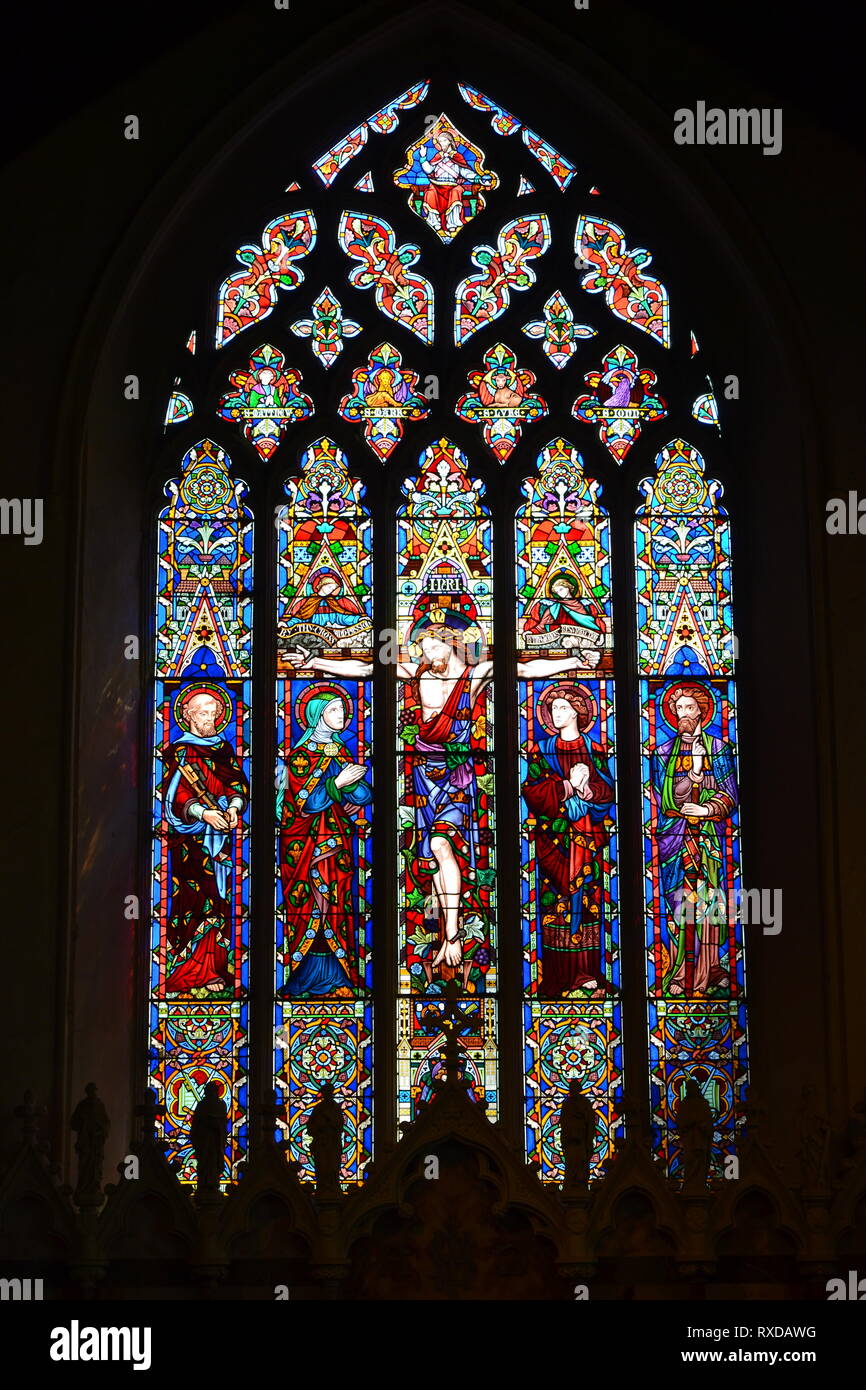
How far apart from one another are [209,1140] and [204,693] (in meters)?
2.74

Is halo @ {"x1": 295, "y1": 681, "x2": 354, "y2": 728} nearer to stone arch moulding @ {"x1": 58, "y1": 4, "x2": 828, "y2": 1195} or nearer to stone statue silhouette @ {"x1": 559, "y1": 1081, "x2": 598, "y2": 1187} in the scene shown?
stone arch moulding @ {"x1": 58, "y1": 4, "x2": 828, "y2": 1195}

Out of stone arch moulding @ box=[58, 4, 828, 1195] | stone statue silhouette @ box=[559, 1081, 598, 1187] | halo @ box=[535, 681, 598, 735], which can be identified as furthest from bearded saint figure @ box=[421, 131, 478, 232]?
stone statue silhouette @ box=[559, 1081, 598, 1187]

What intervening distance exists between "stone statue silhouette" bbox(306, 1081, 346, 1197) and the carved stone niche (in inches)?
10.3

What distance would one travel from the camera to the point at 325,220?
39.4 ft

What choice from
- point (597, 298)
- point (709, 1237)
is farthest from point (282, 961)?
point (597, 298)

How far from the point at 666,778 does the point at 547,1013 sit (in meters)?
1.34

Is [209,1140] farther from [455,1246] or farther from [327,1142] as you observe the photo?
[455,1246]

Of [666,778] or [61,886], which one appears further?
[666,778]

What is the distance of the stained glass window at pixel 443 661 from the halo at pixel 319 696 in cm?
1

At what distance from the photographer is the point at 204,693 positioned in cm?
1114

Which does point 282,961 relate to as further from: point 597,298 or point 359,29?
point 359,29

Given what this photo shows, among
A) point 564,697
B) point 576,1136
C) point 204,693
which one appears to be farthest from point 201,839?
point 576,1136

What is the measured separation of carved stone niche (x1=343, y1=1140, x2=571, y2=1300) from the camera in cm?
895

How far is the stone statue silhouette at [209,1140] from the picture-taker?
906 cm
